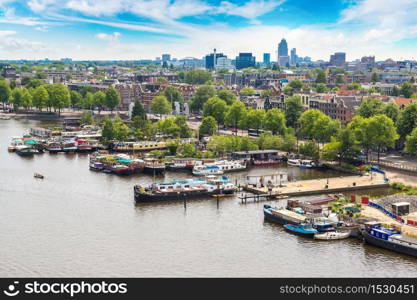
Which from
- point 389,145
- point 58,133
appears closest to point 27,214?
point 389,145

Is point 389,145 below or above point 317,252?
above

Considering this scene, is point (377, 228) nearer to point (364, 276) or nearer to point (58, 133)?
point (364, 276)

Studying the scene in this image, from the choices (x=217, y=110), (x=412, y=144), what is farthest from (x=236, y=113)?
(x=412, y=144)

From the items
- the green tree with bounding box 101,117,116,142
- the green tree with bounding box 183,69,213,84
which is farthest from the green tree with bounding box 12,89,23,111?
the green tree with bounding box 183,69,213,84

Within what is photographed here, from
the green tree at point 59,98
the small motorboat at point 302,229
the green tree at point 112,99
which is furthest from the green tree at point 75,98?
the small motorboat at point 302,229

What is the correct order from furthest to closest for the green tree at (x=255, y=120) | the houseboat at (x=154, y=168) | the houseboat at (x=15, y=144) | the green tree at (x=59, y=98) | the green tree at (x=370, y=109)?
the green tree at (x=59, y=98)
the green tree at (x=255, y=120)
the houseboat at (x=15, y=144)
the green tree at (x=370, y=109)
the houseboat at (x=154, y=168)

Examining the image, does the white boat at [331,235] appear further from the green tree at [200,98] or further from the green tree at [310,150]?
the green tree at [200,98]
